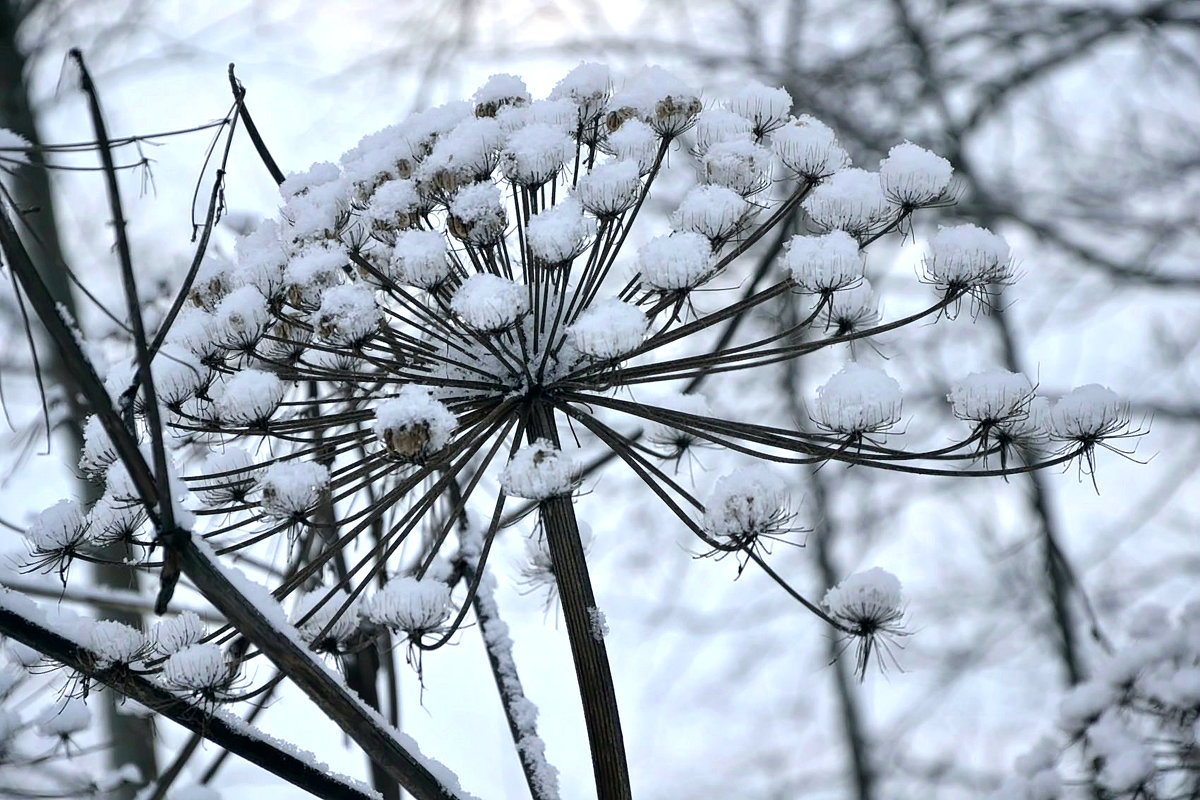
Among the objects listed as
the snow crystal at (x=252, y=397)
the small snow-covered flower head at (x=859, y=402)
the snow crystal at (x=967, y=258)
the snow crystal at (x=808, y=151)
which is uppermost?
the snow crystal at (x=808, y=151)

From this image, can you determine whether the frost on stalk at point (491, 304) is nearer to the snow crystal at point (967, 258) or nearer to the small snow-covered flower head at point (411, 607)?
the small snow-covered flower head at point (411, 607)

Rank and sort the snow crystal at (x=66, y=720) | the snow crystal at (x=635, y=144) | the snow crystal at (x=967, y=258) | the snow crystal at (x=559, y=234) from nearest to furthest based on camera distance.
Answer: the snow crystal at (x=559, y=234) < the snow crystal at (x=967, y=258) < the snow crystal at (x=635, y=144) < the snow crystal at (x=66, y=720)

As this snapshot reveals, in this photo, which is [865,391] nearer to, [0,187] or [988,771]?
[0,187]

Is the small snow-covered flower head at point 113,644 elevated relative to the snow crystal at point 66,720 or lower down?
lower down

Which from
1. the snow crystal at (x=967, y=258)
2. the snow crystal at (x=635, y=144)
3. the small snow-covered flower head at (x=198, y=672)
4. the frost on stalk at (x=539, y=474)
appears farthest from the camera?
the snow crystal at (x=635, y=144)

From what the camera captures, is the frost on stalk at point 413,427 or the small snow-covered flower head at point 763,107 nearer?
the frost on stalk at point 413,427

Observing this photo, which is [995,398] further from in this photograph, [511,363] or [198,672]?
[198,672]

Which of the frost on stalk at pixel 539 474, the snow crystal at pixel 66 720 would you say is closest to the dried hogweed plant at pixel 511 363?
the frost on stalk at pixel 539 474
